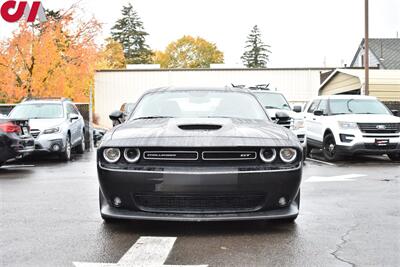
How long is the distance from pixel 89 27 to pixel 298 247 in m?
32.8

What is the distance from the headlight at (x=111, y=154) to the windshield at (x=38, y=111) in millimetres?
10167

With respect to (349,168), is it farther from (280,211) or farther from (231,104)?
(280,211)

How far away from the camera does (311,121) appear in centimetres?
1580

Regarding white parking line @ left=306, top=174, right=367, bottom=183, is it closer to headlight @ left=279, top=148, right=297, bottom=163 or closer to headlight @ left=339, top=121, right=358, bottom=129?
Answer: headlight @ left=339, top=121, right=358, bottom=129

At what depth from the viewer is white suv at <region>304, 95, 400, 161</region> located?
13.5m

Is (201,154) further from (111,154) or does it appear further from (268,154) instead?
(111,154)

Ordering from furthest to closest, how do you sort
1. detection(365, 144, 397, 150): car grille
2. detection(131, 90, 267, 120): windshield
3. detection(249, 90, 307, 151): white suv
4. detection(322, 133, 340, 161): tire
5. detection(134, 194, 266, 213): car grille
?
detection(249, 90, 307, 151): white suv < detection(322, 133, 340, 161): tire < detection(365, 144, 397, 150): car grille < detection(131, 90, 267, 120): windshield < detection(134, 194, 266, 213): car grille

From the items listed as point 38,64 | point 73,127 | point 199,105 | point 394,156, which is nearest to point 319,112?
point 394,156

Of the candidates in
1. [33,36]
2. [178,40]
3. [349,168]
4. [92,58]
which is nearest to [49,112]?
[349,168]

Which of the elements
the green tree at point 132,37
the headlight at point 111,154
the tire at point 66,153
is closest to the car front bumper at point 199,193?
the headlight at point 111,154

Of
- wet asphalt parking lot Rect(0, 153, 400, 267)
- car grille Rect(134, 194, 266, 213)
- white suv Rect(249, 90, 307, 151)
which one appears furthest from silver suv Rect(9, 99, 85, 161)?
car grille Rect(134, 194, 266, 213)

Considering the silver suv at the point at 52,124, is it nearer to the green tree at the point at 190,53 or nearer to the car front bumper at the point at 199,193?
the car front bumper at the point at 199,193

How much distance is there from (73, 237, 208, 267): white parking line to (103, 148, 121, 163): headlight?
78 cm

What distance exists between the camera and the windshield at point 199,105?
655 cm
